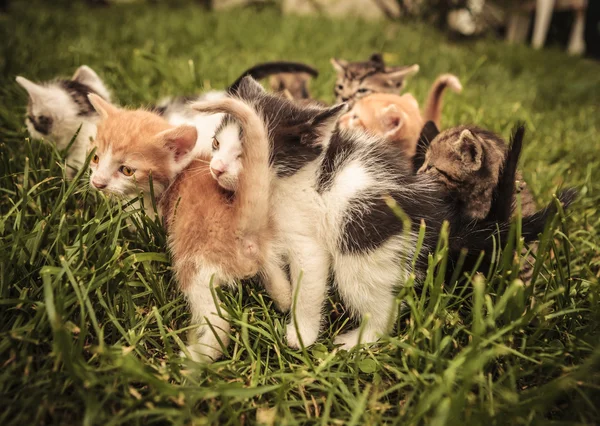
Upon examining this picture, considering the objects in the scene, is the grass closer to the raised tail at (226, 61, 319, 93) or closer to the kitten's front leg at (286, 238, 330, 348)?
the kitten's front leg at (286, 238, 330, 348)

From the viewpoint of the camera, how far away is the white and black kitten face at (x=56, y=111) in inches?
81.7

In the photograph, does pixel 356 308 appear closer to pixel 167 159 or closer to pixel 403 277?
pixel 403 277

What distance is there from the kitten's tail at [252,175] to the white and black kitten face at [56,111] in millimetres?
1123

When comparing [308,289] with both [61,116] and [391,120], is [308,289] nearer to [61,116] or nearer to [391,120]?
[391,120]

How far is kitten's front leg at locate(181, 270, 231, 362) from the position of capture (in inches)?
53.5

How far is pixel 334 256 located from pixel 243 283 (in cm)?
37

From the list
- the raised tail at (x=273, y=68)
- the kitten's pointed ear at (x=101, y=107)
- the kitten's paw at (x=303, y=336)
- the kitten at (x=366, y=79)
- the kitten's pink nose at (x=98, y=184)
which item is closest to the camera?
the kitten's paw at (x=303, y=336)

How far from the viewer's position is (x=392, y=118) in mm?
2109

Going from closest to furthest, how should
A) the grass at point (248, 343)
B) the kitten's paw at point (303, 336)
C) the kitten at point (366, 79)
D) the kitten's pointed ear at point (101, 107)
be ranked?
the grass at point (248, 343) < the kitten's paw at point (303, 336) < the kitten's pointed ear at point (101, 107) < the kitten at point (366, 79)

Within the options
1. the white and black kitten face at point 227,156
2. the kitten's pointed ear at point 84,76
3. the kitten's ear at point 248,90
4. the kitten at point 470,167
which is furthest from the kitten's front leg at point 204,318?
the kitten's pointed ear at point 84,76

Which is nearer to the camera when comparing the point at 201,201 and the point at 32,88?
the point at 201,201

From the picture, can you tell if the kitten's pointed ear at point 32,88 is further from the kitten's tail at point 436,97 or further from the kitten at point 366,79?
the kitten's tail at point 436,97

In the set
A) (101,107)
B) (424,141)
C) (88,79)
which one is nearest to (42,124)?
(88,79)

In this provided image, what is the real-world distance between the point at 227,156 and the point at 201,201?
19 cm
